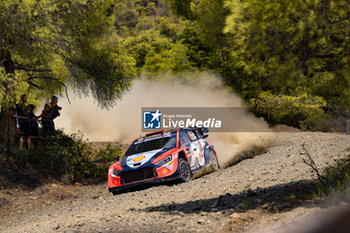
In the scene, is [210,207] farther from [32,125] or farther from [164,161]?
[32,125]

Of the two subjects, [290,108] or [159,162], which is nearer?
[159,162]

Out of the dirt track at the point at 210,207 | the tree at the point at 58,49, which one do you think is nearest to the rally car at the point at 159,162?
the dirt track at the point at 210,207

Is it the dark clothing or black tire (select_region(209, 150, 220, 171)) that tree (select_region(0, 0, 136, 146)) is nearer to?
the dark clothing

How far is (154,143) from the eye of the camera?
12953 millimetres

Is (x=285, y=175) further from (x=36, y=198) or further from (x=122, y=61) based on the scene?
(x=122, y=61)

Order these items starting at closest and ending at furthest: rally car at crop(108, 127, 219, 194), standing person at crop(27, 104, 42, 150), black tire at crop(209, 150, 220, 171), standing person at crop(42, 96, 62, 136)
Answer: rally car at crop(108, 127, 219, 194) → black tire at crop(209, 150, 220, 171) → standing person at crop(27, 104, 42, 150) → standing person at crop(42, 96, 62, 136)

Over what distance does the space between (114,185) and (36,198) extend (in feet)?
12.4

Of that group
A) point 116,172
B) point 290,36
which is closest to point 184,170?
point 116,172

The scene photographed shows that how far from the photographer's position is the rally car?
38.4 ft

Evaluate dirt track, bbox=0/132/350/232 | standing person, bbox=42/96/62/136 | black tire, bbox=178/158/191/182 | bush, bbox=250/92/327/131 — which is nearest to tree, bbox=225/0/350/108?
dirt track, bbox=0/132/350/232

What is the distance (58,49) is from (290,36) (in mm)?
11895

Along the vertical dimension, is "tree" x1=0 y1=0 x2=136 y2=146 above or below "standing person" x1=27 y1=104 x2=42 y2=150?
above

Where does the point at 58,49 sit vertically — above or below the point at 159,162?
above

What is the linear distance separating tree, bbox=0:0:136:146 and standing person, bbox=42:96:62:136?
109 cm
